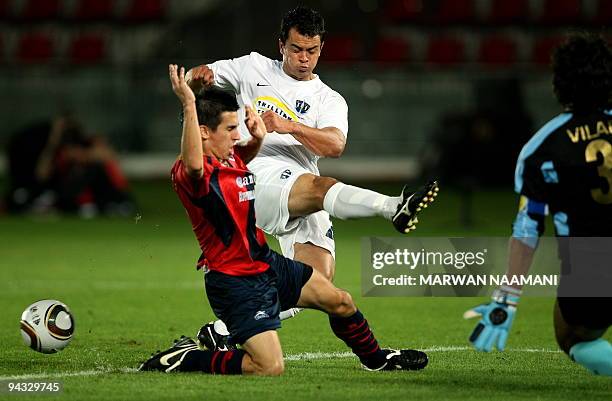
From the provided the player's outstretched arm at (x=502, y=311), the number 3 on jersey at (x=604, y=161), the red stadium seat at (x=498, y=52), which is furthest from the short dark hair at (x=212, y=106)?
the red stadium seat at (x=498, y=52)

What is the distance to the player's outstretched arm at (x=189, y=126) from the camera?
19.3 ft

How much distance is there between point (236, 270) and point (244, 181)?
505 mm

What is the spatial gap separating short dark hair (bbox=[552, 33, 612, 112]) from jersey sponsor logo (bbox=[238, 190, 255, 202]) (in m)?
1.85

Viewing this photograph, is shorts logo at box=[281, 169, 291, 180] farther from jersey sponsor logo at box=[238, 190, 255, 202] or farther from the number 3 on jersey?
the number 3 on jersey

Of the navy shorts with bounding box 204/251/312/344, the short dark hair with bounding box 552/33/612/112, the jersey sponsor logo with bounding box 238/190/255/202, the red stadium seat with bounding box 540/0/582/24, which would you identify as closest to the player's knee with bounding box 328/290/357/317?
the navy shorts with bounding box 204/251/312/344

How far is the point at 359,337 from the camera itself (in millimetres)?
6594

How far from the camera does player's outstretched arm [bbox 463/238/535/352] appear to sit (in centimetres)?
540

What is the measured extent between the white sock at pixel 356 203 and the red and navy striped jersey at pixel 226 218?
0.49 metres

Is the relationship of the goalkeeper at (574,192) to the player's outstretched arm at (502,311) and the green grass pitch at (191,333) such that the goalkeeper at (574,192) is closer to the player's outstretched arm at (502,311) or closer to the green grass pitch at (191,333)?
the player's outstretched arm at (502,311)

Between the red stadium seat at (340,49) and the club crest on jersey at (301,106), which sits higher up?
the club crest on jersey at (301,106)

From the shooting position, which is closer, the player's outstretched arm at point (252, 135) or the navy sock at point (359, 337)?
the player's outstretched arm at point (252, 135)

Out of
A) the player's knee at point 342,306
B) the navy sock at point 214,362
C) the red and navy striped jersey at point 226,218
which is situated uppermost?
the red and navy striped jersey at point 226,218

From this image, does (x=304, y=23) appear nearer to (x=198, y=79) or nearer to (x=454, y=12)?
(x=198, y=79)

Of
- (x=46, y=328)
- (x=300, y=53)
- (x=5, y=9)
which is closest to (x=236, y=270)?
(x=46, y=328)
